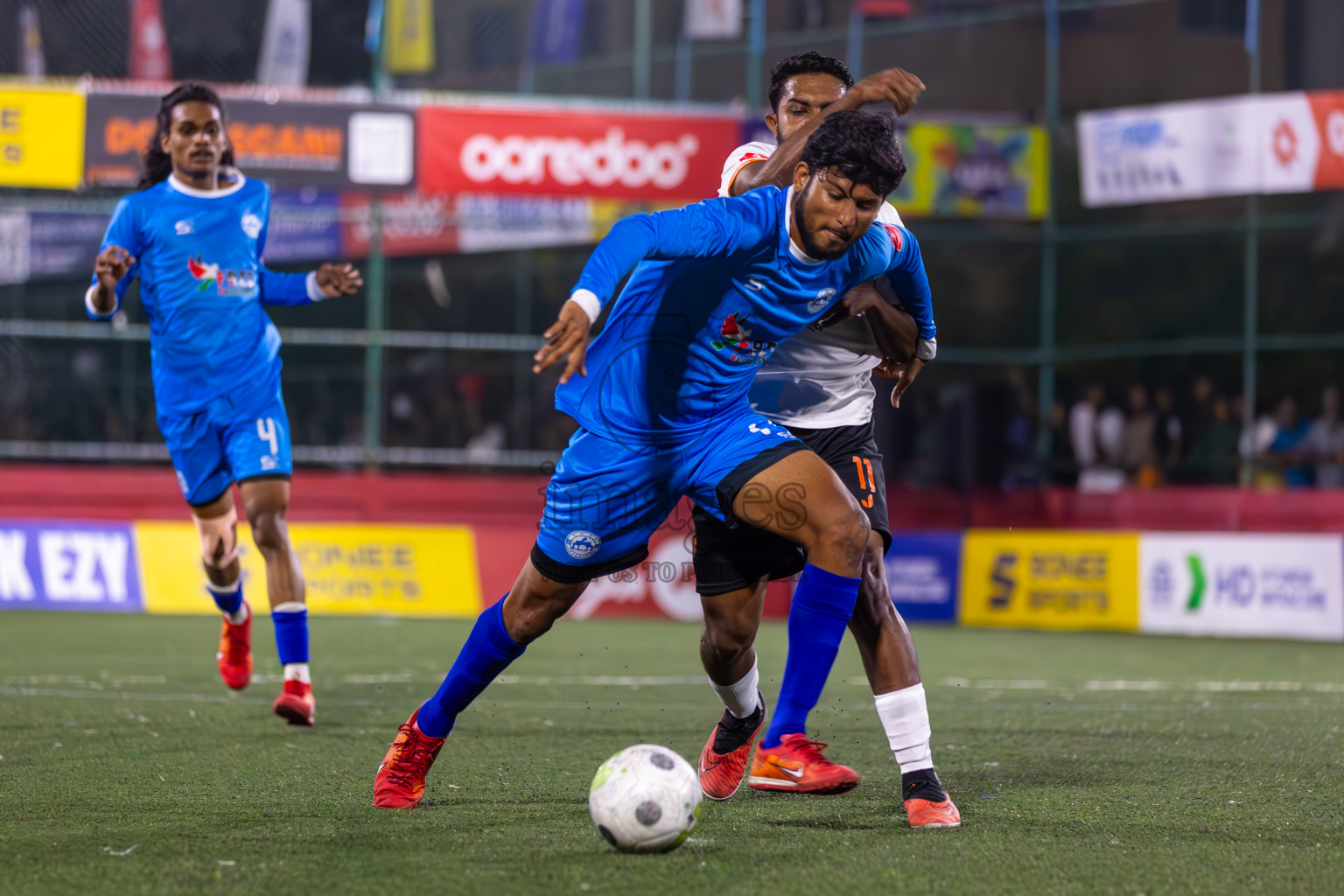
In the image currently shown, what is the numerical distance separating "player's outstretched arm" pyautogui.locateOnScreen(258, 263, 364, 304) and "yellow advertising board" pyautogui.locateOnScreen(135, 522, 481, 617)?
6.91 m

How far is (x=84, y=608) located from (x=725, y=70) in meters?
10.2

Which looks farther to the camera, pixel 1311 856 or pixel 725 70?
pixel 725 70

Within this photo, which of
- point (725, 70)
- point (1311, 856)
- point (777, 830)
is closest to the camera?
point (1311, 856)

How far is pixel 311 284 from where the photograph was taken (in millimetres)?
6379

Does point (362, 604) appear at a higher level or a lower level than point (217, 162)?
lower

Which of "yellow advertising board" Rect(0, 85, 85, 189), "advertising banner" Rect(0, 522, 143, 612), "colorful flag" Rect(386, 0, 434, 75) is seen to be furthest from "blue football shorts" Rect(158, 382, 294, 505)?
"colorful flag" Rect(386, 0, 434, 75)

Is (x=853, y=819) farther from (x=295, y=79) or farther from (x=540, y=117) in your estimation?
(x=295, y=79)

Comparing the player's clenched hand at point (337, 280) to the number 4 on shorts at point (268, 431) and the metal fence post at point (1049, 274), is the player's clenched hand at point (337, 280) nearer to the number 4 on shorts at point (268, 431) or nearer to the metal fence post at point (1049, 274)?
the number 4 on shorts at point (268, 431)

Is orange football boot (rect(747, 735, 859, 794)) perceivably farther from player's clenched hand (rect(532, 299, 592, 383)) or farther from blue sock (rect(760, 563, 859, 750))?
player's clenched hand (rect(532, 299, 592, 383))

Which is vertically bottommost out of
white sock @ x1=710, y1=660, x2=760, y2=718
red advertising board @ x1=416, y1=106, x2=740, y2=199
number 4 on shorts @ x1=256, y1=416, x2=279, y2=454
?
white sock @ x1=710, y1=660, x2=760, y2=718

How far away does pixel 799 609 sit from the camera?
4145mm

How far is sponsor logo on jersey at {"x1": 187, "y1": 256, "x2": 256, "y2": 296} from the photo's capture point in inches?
255

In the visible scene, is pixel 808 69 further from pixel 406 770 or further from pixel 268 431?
pixel 268 431

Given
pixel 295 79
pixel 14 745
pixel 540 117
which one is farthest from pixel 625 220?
pixel 295 79
